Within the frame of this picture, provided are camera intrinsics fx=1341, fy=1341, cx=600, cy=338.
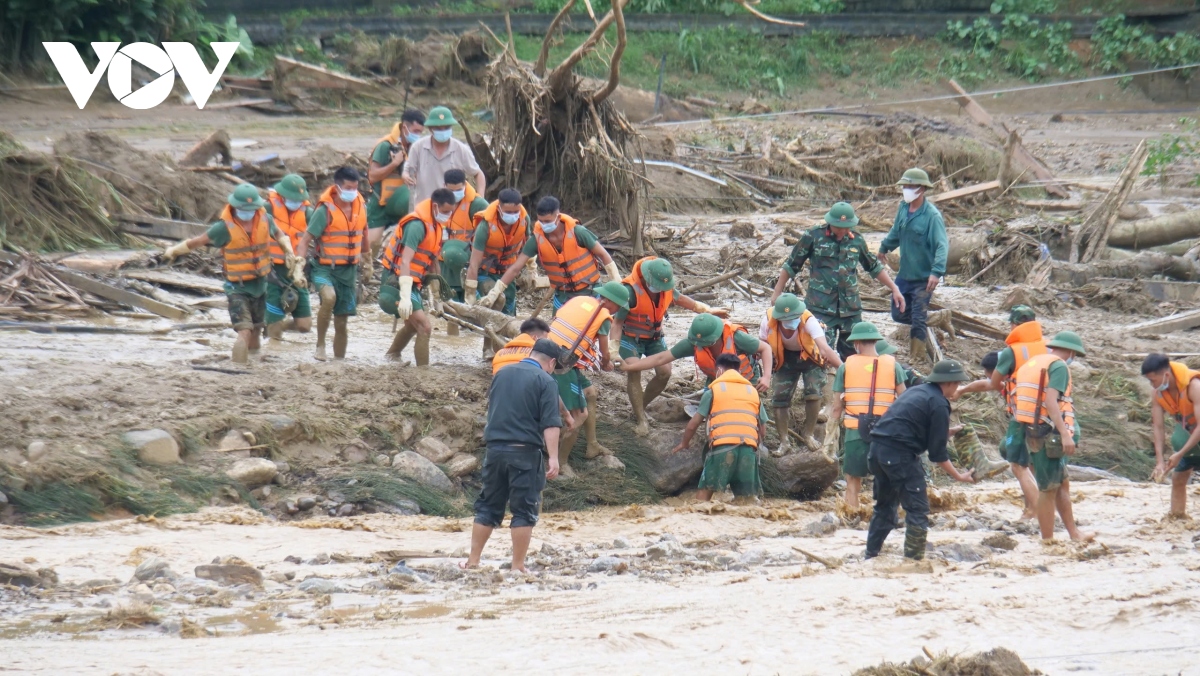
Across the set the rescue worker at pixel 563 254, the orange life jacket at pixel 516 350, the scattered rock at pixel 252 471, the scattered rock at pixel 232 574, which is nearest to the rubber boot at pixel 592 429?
the rescue worker at pixel 563 254

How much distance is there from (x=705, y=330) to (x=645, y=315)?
613mm

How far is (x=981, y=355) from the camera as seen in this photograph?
43.5 ft

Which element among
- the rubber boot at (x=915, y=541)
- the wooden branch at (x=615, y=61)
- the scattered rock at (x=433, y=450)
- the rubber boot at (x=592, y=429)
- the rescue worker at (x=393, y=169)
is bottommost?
the rubber boot at (x=915, y=541)

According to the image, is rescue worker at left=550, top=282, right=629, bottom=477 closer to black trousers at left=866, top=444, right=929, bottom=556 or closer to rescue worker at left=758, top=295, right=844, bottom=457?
rescue worker at left=758, top=295, right=844, bottom=457

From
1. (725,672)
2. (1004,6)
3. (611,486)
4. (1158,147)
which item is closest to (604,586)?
(725,672)

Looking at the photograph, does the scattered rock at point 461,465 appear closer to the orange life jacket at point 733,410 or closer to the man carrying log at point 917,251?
the orange life jacket at point 733,410

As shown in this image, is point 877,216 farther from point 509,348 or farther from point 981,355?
point 509,348

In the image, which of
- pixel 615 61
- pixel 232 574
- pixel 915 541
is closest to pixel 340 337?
pixel 615 61

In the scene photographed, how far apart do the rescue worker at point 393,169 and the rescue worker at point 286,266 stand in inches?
46.3

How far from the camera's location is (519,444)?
7.66m

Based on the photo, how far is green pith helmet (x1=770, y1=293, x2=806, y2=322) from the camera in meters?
10.3

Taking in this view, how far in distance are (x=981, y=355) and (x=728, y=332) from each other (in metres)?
4.04

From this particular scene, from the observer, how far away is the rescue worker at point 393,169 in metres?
12.7

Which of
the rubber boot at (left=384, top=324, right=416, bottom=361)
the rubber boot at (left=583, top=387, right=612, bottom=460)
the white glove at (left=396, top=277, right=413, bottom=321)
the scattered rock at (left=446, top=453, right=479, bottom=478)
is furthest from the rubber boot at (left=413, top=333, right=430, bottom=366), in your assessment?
the rubber boot at (left=583, top=387, right=612, bottom=460)
